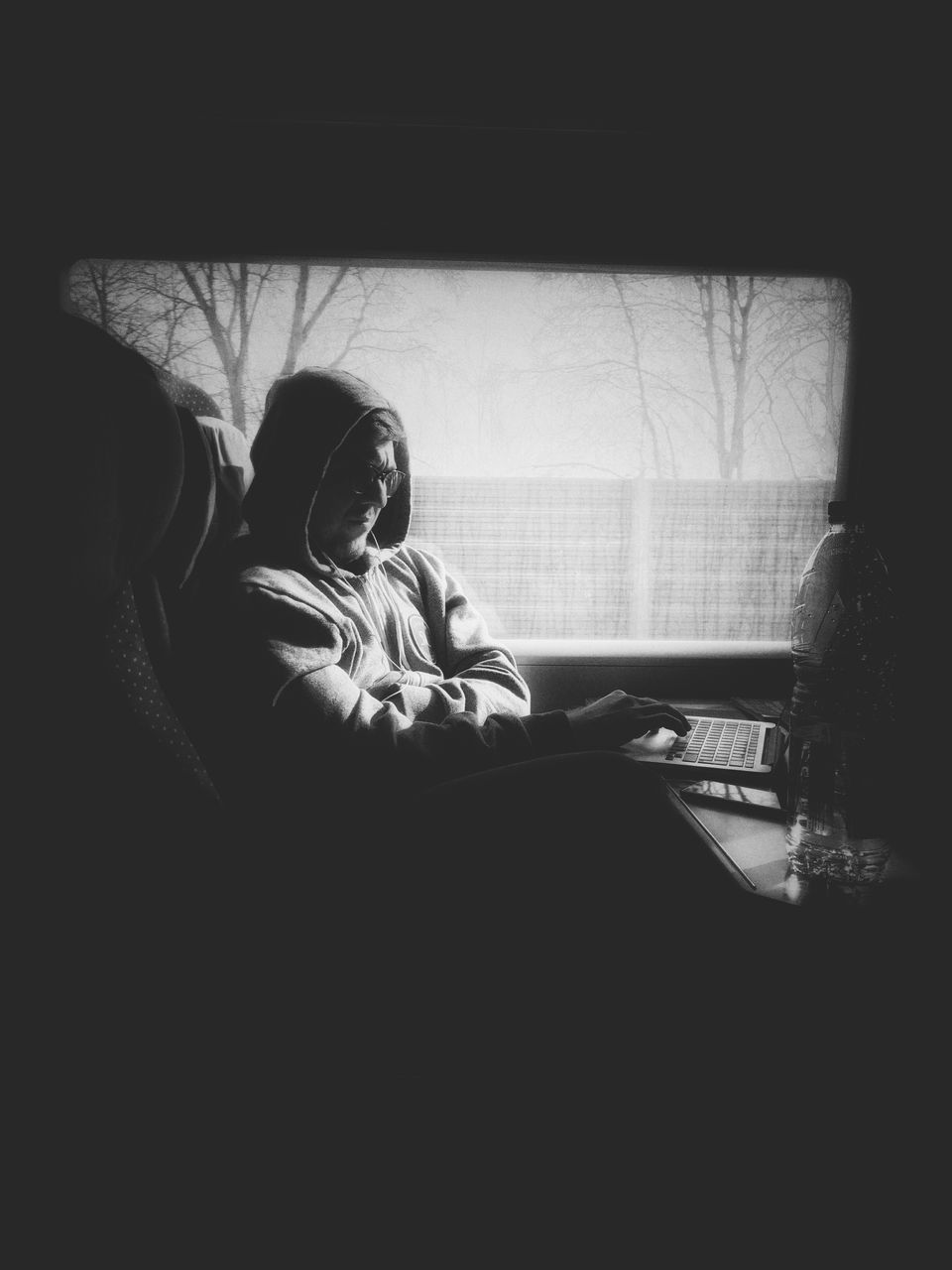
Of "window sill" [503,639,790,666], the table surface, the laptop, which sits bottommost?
the table surface

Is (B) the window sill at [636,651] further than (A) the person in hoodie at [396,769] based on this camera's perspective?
Yes

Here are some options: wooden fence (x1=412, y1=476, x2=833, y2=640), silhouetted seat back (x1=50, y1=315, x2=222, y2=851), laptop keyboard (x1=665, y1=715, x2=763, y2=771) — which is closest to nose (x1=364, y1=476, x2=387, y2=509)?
wooden fence (x1=412, y1=476, x2=833, y2=640)

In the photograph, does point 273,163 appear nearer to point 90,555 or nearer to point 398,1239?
point 90,555

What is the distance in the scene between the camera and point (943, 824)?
908 mm

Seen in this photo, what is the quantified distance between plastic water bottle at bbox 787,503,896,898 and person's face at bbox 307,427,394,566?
740mm

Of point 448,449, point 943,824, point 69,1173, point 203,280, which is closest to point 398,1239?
point 69,1173

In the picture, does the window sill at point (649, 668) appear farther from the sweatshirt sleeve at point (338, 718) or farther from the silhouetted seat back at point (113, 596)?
the silhouetted seat back at point (113, 596)

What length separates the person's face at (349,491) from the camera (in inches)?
50.4

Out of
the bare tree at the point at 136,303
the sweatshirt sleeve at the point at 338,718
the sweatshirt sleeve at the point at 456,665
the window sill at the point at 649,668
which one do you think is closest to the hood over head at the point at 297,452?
the sweatshirt sleeve at the point at 338,718

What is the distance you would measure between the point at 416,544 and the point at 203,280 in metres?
0.74

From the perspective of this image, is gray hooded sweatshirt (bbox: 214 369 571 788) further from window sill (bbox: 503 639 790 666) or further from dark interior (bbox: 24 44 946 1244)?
dark interior (bbox: 24 44 946 1244)

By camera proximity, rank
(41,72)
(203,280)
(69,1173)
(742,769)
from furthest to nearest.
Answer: (203,280)
(41,72)
(742,769)
(69,1173)

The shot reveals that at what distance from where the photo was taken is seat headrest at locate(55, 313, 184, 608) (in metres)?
0.65

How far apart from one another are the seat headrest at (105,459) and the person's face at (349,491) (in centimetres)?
52
